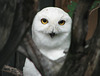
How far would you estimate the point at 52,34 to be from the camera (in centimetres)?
150

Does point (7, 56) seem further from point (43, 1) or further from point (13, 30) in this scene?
point (43, 1)

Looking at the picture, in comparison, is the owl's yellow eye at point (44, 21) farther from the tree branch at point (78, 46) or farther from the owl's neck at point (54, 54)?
the tree branch at point (78, 46)

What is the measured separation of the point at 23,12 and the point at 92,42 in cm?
27

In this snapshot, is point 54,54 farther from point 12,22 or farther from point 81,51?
point 12,22

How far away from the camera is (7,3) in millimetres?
537

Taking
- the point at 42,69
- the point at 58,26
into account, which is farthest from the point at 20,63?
the point at 42,69

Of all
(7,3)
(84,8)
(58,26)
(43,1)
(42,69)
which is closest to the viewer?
(7,3)

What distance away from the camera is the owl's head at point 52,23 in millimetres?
1511

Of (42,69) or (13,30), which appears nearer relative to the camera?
(13,30)

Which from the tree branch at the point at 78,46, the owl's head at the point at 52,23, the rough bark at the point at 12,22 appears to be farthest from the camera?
the owl's head at the point at 52,23

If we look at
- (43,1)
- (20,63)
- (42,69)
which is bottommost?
(20,63)

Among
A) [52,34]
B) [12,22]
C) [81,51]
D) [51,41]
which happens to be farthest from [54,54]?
[12,22]

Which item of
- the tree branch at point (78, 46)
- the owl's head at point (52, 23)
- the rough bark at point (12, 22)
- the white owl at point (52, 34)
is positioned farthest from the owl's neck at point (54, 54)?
the rough bark at point (12, 22)

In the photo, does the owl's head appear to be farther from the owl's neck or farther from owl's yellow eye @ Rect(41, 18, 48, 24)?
the owl's neck
